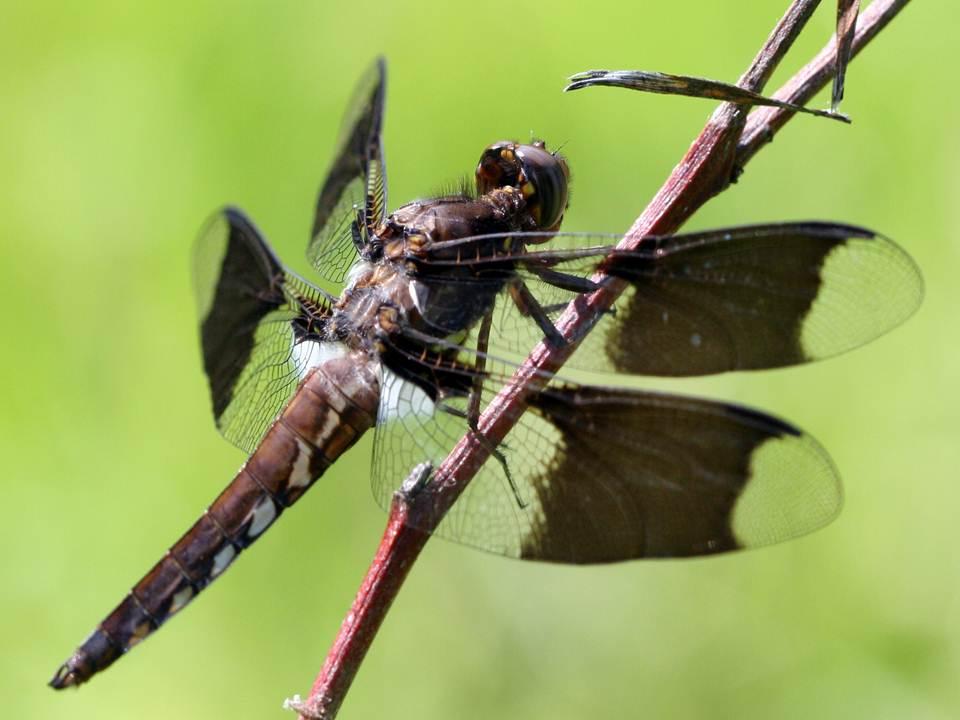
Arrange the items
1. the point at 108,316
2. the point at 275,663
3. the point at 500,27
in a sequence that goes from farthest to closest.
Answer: the point at 500,27 → the point at 108,316 → the point at 275,663

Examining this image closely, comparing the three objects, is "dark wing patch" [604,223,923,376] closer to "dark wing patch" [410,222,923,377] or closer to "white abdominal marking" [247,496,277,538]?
"dark wing patch" [410,222,923,377]

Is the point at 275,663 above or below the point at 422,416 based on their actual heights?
below

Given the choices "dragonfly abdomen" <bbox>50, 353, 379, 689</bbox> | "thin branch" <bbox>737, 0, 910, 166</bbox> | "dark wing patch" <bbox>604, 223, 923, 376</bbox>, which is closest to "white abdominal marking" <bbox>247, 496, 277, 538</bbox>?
"dragonfly abdomen" <bbox>50, 353, 379, 689</bbox>

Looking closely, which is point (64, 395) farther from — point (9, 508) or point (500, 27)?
point (500, 27)

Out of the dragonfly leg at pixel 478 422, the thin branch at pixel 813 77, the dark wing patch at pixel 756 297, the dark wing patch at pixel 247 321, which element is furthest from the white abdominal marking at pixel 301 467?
the thin branch at pixel 813 77

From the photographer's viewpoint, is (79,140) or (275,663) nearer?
(275,663)

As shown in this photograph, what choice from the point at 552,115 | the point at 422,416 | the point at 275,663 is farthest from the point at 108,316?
the point at 422,416

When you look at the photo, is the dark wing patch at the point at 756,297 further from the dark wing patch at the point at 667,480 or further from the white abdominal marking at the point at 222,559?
the white abdominal marking at the point at 222,559
